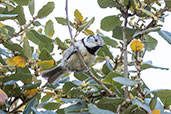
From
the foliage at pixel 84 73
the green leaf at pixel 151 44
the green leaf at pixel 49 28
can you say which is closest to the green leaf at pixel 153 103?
the foliage at pixel 84 73

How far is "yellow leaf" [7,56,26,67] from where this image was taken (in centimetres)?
151

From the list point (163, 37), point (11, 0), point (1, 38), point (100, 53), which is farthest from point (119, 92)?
point (11, 0)

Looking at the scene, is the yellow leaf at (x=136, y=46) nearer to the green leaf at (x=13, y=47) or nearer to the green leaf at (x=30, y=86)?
the green leaf at (x=30, y=86)

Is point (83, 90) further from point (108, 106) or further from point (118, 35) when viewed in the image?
point (118, 35)

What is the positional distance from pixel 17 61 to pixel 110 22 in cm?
54

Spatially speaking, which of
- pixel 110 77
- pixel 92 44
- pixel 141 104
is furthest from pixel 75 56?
pixel 141 104

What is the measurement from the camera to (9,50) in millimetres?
1691

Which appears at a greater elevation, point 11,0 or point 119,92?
point 11,0

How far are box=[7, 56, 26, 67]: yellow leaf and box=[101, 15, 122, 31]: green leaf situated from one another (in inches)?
18.5

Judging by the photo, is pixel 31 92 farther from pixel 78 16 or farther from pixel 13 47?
pixel 78 16

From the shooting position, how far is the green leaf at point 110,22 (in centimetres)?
159

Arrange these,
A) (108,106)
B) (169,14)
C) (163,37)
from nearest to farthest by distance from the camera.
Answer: (108,106) → (163,37) → (169,14)

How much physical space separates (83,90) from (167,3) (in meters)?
0.60

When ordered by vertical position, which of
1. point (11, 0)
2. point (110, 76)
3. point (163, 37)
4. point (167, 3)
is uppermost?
point (11, 0)
